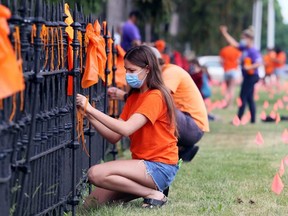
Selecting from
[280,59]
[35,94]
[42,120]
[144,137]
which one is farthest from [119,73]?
[280,59]

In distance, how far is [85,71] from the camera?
804cm

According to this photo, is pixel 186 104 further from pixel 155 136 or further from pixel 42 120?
pixel 42 120

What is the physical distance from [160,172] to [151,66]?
0.90m

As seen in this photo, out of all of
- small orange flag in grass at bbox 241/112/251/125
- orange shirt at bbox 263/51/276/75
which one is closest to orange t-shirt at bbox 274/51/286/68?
orange shirt at bbox 263/51/276/75

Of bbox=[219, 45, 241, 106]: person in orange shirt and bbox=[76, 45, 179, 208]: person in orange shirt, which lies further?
bbox=[219, 45, 241, 106]: person in orange shirt

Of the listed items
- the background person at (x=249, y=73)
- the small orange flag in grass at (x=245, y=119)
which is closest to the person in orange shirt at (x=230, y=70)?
the background person at (x=249, y=73)

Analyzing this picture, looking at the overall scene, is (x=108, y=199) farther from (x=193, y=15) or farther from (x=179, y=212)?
(x=193, y=15)

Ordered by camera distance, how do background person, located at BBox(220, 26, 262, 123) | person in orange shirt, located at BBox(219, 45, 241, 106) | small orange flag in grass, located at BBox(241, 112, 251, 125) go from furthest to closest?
1. person in orange shirt, located at BBox(219, 45, 241, 106)
2. background person, located at BBox(220, 26, 262, 123)
3. small orange flag in grass, located at BBox(241, 112, 251, 125)

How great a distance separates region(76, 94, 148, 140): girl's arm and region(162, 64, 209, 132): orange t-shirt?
8.67 ft

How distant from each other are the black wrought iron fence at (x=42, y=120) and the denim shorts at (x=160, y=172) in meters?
0.66

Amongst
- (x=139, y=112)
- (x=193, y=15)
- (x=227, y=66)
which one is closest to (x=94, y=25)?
(x=139, y=112)

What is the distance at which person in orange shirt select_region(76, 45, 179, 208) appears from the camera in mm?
7676

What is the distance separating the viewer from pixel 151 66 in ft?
25.5

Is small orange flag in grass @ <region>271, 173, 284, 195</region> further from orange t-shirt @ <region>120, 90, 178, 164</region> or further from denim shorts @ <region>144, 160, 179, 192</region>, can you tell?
orange t-shirt @ <region>120, 90, 178, 164</region>
